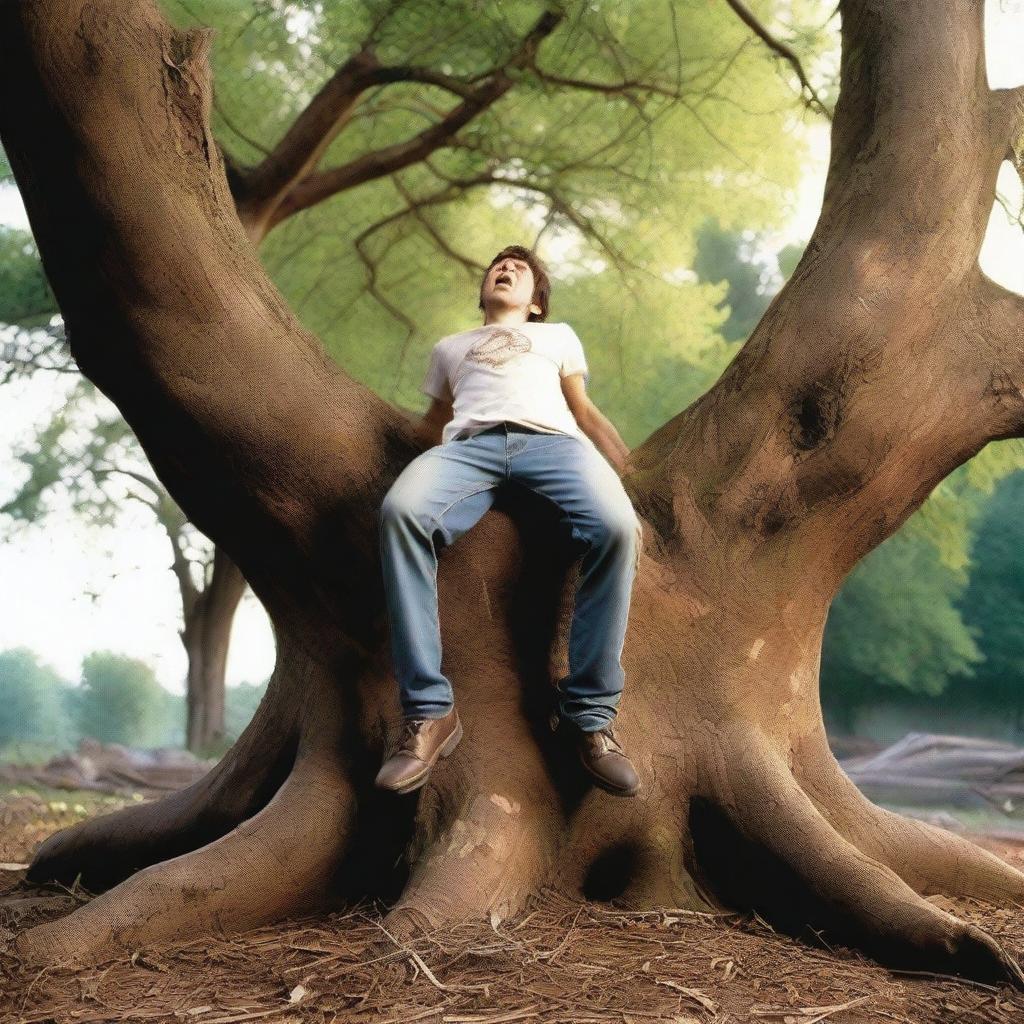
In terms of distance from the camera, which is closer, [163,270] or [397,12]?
[163,270]

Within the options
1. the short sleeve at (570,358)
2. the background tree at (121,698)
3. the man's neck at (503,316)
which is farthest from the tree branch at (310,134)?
the background tree at (121,698)

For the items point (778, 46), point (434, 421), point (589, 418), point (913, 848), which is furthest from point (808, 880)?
point (778, 46)

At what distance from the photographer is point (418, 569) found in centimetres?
368

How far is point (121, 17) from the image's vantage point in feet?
12.4

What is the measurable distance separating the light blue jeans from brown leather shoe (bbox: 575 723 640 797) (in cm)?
5

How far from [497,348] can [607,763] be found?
1545 mm

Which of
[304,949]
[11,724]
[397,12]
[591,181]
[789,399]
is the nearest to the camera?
[304,949]

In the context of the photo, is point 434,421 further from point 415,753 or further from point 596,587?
point 415,753

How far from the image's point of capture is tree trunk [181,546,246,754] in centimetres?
1614

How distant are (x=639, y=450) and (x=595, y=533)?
1095 millimetres

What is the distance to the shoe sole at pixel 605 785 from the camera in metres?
3.71

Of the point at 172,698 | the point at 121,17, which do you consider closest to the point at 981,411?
the point at 121,17

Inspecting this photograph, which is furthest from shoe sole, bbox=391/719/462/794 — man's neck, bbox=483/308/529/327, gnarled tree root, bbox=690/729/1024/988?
man's neck, bbox=483/308/529/327

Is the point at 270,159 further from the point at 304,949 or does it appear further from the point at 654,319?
the point at 304,949
